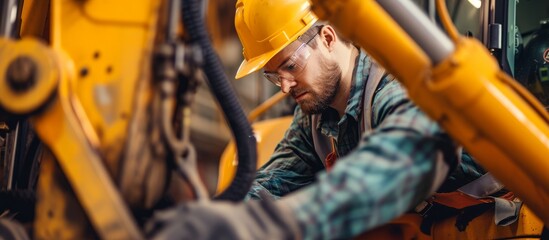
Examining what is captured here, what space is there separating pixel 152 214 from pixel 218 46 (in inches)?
395

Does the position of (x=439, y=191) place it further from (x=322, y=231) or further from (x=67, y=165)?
(x=67, y=165)

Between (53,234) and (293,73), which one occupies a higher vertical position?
(53,234)

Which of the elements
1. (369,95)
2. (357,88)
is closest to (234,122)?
(369,95)

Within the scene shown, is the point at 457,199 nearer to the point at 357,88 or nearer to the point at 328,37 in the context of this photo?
the point at 357,88

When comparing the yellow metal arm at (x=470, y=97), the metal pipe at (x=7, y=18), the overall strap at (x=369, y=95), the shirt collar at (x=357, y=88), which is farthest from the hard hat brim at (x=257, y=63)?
the metal pipe at (x=7, y=18)

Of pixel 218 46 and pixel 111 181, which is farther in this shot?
pixel 218 46

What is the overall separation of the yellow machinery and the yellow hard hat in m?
1.24

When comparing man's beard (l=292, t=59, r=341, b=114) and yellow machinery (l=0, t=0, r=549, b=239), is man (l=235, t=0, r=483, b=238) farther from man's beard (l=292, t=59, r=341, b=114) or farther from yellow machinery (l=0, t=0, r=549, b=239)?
yellow machinery (l=0, t=0, r=549, b=239)

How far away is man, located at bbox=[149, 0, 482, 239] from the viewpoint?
5.72 feet

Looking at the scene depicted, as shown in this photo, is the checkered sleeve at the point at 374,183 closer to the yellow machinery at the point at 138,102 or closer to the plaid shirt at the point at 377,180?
the plaid shirt at the point at 377,180

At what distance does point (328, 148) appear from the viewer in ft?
12.2

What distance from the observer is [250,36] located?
3451mm

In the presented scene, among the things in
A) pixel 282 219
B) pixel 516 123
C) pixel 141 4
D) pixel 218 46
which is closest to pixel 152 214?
pixel 282 219

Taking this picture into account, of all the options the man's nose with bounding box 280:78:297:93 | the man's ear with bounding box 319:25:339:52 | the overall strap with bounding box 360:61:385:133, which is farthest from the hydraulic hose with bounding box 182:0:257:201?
the man's ear with bounding box 319:25:339:52
